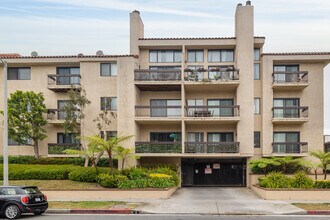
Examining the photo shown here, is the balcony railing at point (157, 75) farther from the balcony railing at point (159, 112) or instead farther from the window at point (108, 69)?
the balcony railing at point (159, 112)

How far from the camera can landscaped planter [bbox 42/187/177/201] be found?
1021 inches

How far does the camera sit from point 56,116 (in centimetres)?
3603

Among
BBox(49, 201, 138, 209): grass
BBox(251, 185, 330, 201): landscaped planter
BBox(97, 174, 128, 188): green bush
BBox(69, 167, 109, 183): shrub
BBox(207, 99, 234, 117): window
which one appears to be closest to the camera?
BBox(49, 201, 138, 209): grass

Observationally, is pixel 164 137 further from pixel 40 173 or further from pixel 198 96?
pixel 40 173

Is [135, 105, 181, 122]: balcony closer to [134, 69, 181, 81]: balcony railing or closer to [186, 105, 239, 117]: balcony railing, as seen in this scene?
[186, 105, 239, 117]: balcony railing

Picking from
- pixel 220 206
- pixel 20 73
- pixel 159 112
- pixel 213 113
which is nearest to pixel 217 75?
pixel 213 113

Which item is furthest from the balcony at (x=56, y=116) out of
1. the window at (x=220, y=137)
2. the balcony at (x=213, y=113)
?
the window at (x=220, y=137)

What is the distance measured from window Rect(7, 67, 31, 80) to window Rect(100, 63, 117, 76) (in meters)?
7.01

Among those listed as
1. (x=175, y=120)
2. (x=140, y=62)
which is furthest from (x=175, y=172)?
(x=140, y=62)

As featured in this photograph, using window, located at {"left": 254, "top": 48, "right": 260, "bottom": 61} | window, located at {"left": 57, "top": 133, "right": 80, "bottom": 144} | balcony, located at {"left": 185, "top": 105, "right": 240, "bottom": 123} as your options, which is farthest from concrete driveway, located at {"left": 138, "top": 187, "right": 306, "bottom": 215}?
window, located at {"left": 254, "top": 48, "right": 260, "bottom": 61}

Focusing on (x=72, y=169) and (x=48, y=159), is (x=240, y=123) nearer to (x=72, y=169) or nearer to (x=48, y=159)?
(x=72, y=169)

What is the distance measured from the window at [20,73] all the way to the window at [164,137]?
12358 mm

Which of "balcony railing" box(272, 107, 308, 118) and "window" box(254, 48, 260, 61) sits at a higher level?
"window" box(254, 48, 260, 61)

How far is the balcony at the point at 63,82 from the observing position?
3512cm
